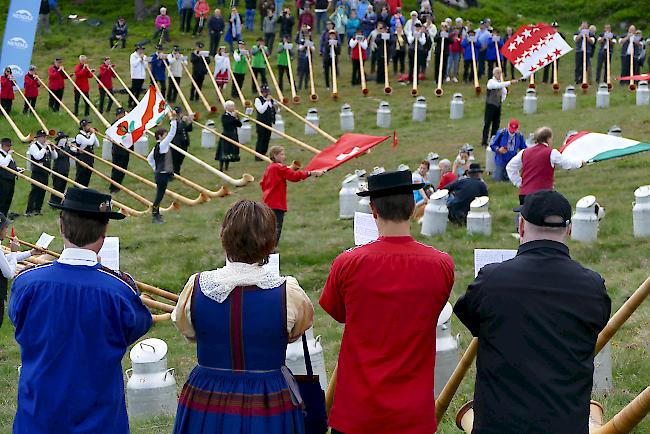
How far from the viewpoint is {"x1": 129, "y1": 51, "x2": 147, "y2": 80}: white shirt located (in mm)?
28031

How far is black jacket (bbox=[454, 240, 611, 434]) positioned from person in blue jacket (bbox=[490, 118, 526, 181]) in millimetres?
12856

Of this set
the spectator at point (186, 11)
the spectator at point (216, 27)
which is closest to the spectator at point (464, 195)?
the spectator at point (216, 27)

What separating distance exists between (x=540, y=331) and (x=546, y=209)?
52cm

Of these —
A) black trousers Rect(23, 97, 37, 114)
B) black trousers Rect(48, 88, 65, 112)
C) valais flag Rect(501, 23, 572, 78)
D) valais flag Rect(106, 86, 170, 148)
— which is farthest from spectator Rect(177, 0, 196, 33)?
valais flag Rect(106, 86, 170, 148)

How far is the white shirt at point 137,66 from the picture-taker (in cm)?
2803

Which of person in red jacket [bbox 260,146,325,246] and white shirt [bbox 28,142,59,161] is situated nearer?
person in red jacket [bbox 260,146,325,246]

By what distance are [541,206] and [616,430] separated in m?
1.46

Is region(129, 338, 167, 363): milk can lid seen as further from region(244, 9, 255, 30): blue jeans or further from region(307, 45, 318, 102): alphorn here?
region(244, 9, 255, 30): blue jeans

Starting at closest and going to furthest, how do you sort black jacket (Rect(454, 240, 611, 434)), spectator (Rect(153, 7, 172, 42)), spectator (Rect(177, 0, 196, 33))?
1. black jacket (Rect(454, 240, 611, 434))
2. spectator (Rect(153, 7, 172, 42))
3. spectator (Rect(177, 0, 196, 33))

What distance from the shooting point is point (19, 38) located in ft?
89.1

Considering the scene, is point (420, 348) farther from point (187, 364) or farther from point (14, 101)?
point (14, 101)

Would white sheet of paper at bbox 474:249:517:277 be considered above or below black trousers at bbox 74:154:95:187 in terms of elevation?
above

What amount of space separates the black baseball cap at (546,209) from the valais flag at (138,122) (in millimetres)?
12508

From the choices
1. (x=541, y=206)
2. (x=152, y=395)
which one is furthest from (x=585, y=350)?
(x=152, y=395)
